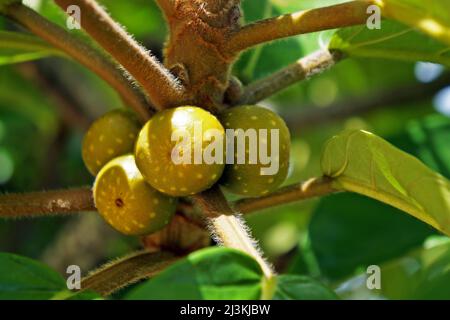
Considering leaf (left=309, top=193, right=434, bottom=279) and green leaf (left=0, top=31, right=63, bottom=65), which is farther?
leaf (left=309, top=193, right=434, bottom=279)

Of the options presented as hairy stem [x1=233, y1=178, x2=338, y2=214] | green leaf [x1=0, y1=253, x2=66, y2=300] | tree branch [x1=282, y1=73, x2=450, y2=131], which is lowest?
green leaf [x1=0, y1=253, x2=66, y2=300]

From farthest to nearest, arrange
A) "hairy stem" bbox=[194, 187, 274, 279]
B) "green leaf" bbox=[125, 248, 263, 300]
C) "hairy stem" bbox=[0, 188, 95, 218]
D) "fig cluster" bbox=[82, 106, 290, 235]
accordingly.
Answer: "hairy stem" bbox=[0, 188, 95, 218], "fig cluster" bbox=[82, 106, 290, 235], "hairy stem" bbox=[194, 187, 274, 279], "green leaf" bbox=[125, 248, 263, 300]

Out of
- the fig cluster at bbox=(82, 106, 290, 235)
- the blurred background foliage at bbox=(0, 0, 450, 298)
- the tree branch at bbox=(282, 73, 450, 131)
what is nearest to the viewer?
the fig cluster at bbox=(82, 106, 290, 235)

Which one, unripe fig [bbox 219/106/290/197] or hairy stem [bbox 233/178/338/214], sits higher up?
unripe fig [bbox 219/106/290/197]

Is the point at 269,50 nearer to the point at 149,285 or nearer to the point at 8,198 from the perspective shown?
the point at 8,198

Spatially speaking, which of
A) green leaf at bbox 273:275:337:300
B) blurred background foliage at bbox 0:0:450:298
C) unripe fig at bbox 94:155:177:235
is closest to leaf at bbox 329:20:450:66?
blurred background foliage at bbox 0:0:450:298

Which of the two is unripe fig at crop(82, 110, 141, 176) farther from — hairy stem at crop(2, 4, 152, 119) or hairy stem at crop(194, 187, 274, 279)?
hairy stem at crop(194, 187, 274, 279)

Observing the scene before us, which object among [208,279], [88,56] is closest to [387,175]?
[208,279]
